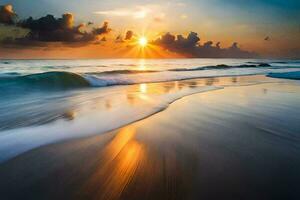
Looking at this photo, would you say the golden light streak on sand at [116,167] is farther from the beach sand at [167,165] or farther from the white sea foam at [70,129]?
the white sea foam at [70,129]

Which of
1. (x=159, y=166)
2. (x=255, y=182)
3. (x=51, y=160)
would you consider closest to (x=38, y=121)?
(x=51, y=160)

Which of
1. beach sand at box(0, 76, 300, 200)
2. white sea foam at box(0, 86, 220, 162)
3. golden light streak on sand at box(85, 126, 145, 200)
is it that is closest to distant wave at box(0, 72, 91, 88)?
white sea foam at box(0, 86, 220, 162)

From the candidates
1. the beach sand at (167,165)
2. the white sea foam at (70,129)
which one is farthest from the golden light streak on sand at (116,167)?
the white sea foam at (70,129)

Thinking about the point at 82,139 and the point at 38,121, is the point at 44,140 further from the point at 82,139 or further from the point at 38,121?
the point at 38,121

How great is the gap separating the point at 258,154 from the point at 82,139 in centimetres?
295

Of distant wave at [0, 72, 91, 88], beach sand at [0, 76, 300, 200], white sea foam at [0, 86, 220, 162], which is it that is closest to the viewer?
beach sand at [0, 76, 300, 200]

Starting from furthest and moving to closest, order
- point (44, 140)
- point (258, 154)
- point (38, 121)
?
point (38, 121) < point (44, 140) < point (258, 154)

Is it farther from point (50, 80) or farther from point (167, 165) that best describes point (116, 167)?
point (50, 80)

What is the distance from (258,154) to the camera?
11.6 ft

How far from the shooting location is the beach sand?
254 cm

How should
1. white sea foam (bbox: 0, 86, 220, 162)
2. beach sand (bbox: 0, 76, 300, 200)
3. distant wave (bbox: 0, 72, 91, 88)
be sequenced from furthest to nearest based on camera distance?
distant wave (bbox: 0, 72, 91, 88), white sea foam (bbox: 0, 86, 220, 162), beach sand (bbox: 0, 76, 300, 200)

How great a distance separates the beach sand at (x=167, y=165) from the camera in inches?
100

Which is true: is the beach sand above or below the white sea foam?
above

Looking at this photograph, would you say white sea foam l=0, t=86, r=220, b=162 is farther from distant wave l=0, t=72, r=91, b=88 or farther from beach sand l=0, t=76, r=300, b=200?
distant wave l=0, t=72, r=91, b=88
